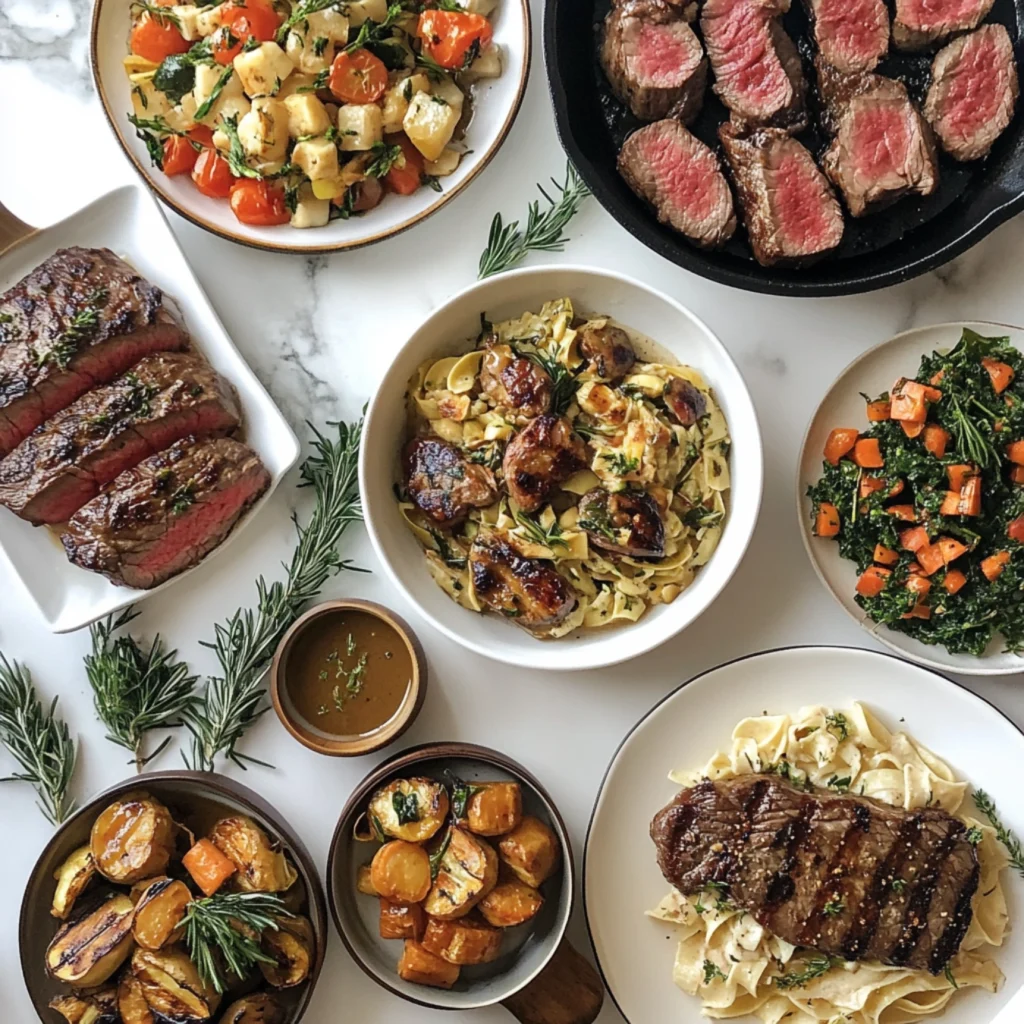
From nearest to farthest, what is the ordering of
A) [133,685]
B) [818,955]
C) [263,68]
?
[263,68] → [818,955] → [133,685]

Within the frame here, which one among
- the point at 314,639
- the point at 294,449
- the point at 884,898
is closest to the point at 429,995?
the point at 314,639

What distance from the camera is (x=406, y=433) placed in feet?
12.1

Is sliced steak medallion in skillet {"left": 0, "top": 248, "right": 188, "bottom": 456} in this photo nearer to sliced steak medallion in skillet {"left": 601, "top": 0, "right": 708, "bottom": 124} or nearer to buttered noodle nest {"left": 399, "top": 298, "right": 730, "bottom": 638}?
buttered noodle nest {"left": 399, "top": 298, "right": 730, "bottom": 638}

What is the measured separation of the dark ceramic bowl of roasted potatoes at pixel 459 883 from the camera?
136 inches

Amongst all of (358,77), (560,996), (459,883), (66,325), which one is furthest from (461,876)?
(358,77)

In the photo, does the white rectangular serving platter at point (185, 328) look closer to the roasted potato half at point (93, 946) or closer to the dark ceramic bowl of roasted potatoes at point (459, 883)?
the roasted potato half at point (93, 946)

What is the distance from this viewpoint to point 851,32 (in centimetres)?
338

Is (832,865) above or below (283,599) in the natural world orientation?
below

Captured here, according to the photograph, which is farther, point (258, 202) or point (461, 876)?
point (258, 202)

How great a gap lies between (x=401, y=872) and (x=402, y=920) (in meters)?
0.19

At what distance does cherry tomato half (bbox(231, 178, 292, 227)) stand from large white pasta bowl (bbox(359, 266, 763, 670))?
0.71m

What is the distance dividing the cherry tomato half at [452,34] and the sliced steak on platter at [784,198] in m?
0.95

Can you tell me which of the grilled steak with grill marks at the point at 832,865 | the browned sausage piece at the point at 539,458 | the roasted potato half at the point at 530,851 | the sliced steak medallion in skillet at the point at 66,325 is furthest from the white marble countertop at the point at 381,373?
the browned sausage piece at the point at 539,458

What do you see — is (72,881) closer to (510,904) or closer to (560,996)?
(510,904)
